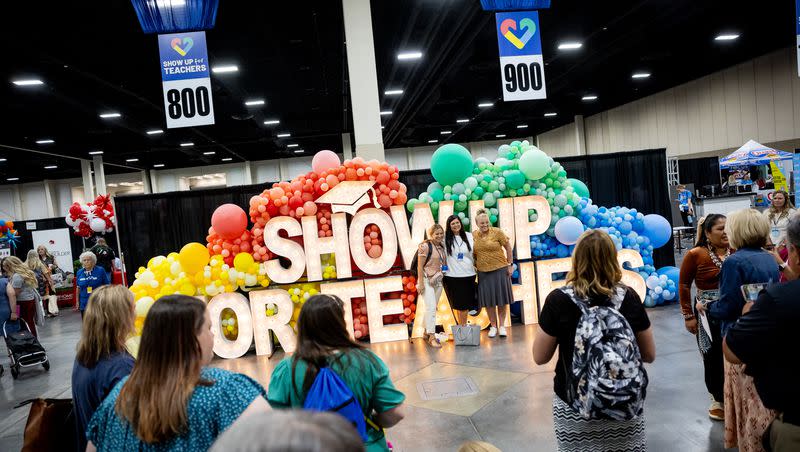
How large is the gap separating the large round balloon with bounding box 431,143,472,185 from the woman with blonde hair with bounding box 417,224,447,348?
106 cm

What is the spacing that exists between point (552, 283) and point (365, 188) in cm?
286

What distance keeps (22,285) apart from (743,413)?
859 centimetres

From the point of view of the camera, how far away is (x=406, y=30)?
9.93 m

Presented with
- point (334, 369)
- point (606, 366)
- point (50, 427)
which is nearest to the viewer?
point (334, 369)

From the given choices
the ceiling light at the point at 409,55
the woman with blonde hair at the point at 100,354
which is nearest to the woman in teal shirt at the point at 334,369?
the woman with blonde hair at the point at 100,354

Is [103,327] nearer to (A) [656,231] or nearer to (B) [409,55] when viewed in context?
(A) [656,231]

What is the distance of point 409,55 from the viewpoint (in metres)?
11.4

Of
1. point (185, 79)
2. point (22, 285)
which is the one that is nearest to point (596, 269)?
point (185, 79)

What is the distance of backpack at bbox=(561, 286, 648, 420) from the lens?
7.04 ft

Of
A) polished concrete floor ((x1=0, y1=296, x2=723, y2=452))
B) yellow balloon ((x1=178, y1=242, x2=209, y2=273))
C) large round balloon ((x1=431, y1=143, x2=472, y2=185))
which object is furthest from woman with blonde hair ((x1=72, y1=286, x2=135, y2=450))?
large round balloon ((x1=431, y1=143, x2=472, y2=185))

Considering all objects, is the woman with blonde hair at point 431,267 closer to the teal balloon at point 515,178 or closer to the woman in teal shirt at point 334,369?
the teal balloon at point 515,178

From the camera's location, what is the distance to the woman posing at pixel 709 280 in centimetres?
364

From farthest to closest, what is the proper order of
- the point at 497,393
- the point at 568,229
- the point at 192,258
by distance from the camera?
the point at 568,229
the point at 192,258
the point at 497,393

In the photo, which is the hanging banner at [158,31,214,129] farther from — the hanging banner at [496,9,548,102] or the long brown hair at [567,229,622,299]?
the long brown hair at [567,229,622,299]
